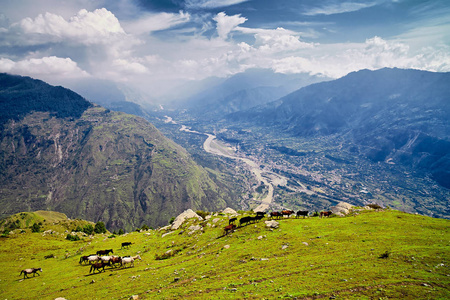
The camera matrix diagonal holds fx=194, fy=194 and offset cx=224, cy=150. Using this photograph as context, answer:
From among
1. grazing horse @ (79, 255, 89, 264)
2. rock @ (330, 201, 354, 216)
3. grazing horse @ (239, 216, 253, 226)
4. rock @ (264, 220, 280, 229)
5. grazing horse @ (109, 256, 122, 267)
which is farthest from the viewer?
rock @ (330, 201, 354, 216)

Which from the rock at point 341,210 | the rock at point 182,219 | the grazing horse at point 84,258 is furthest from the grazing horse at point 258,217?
the grazing horse at point 84,258

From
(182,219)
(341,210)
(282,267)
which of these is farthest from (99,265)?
(341,210)

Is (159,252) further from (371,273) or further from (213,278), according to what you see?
(371,273)

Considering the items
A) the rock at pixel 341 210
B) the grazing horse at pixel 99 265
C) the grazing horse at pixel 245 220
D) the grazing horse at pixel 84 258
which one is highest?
the grazing horse at pixel 245 220

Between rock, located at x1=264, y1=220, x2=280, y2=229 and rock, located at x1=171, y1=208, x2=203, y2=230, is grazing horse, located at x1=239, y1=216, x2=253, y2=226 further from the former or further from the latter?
rock, located at x1=171, y1=208, x2=203, y2=230

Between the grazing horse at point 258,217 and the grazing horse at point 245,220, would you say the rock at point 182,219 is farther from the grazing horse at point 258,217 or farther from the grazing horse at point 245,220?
the grazing horse at point 258,217

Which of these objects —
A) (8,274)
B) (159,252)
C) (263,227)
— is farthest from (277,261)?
(8,274)

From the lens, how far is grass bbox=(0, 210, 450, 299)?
60.0 ft

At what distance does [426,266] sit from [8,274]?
6607 cm

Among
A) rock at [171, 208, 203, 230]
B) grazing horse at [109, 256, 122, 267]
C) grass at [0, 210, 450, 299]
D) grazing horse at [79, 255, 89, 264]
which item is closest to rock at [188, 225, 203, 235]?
grass at [0, 210, 450, 299]

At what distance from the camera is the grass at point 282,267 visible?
1828 cm

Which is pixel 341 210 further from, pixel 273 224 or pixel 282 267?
pixel 282 267

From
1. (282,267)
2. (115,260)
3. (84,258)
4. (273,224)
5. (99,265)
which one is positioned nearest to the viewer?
(282,267)

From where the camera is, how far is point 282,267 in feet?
77.2
